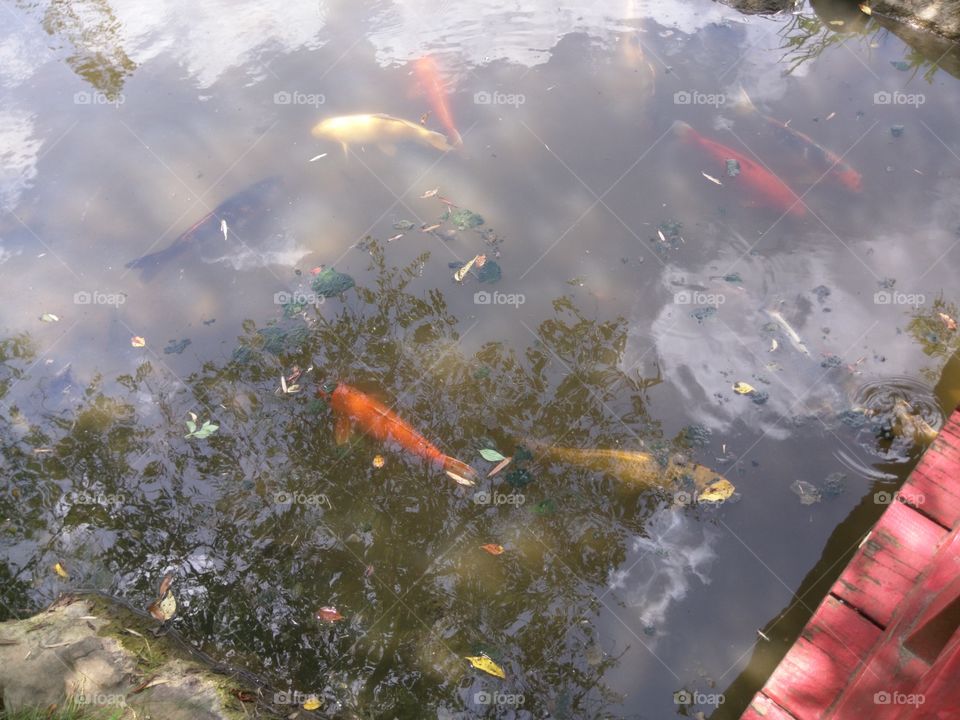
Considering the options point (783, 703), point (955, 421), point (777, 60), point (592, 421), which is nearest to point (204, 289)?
point (592, 421)

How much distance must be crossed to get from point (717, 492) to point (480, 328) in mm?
2172

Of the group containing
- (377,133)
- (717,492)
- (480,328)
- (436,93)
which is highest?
(436,93)

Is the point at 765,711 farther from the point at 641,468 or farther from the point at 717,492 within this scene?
the point at 641,468

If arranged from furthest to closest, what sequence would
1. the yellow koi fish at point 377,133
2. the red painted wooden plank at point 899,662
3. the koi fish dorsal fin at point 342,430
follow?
the yellow koi fish at point 377,133 < the koi fish dorsal fin at point 342,430 < the red painted wooden plank at point 899,662

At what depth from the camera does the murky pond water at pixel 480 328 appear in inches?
162

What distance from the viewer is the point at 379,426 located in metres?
4.80

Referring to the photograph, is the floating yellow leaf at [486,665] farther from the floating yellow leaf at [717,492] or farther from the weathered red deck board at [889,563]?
the weathered red deck board at [889,563]

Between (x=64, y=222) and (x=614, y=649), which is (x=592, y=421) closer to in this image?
(x=614, y=649)

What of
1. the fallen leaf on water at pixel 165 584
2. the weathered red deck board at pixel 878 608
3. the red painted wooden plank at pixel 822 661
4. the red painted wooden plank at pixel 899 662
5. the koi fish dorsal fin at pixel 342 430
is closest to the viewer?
the red painted wooden plank at pixel 899 662

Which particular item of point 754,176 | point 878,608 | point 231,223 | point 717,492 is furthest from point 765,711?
point 231,223

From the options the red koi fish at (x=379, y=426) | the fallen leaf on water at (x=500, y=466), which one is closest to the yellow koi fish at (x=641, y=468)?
the fallen leaf on water at (x=500, y=466)

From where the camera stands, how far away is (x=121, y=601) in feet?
13.9

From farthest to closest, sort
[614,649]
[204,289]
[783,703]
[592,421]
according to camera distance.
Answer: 1. [204,289]
2. [592,421]
3. [614,649]
4. [783,703]

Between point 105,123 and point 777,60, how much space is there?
717 centimetres
